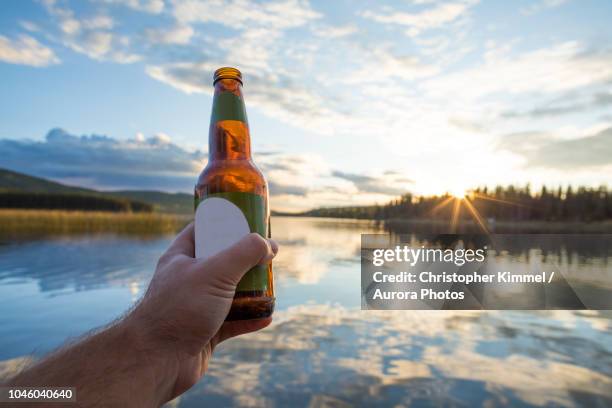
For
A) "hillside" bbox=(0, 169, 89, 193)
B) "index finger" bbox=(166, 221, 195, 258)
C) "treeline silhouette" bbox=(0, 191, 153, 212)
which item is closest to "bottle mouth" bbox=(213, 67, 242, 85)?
"index finger" bbox=(166, 221, 195, 258)

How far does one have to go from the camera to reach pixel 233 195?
1.88 meters

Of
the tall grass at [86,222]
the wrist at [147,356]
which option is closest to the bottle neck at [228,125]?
the wrist at [147,356]

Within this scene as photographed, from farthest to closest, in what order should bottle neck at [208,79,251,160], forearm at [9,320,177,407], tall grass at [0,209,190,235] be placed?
tall grass at [0,209,190,235]
bottle neck at [208,79,251,160]
forearm at [9,320,177,407]

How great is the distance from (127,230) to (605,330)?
102 ft

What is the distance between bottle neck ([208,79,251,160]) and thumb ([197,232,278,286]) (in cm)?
50

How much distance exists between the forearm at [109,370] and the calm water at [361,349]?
6.64ft

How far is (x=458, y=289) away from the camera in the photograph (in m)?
14.0

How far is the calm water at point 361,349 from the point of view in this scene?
5672mm

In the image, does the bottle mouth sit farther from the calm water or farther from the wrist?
the calm water

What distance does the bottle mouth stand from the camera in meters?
2.09

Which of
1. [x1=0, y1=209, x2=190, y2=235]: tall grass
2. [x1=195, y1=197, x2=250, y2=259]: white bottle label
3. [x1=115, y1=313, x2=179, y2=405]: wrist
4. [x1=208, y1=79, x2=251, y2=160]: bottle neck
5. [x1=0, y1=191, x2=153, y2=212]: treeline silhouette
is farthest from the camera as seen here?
[x1=0, y1=191, x2=153, y2=212]: treeline silhouette

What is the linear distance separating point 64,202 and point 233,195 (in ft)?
280

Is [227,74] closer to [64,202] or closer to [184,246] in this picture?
[184,246]

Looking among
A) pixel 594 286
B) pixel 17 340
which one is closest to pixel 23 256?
pixel 17 340
